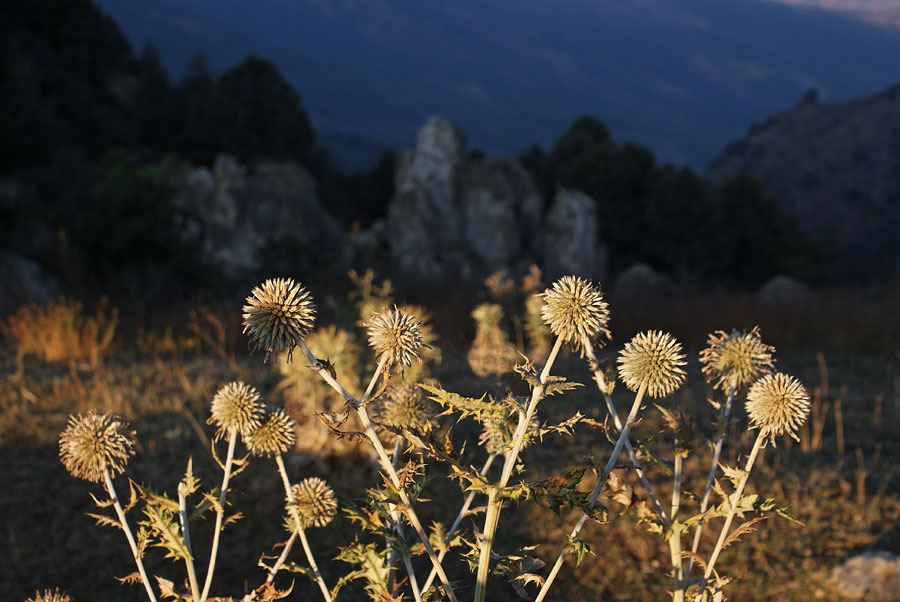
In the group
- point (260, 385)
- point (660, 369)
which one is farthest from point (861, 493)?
point (260, 385)

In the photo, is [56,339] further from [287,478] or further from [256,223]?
[287,478]

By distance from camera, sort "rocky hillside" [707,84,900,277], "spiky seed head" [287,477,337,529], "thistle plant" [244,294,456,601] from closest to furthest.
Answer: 1. "thistle plant" [244,294,456,601]
2. "spiky seed head" [287,477,337,529]
3. "rocky hillside" [707,84,900,277]

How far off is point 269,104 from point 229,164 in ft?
34.4

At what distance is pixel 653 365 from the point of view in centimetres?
161

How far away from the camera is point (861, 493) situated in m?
4.32

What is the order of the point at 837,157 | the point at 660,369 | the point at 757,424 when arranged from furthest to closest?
the point at 837,157 < the point at 757,424 < the point at 660,369

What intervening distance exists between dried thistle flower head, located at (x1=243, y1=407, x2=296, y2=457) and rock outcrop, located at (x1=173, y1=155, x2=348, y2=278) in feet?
31.6

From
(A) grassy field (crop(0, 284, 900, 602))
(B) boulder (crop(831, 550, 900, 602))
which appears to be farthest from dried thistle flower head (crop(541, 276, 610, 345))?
(B) boulder (crop(831, 550, 900, 602))

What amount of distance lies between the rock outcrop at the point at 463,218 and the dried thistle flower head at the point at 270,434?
43.2ft

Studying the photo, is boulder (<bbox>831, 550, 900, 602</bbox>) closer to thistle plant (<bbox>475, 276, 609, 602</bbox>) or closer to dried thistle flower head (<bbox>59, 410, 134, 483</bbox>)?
thistle plant (<bbox>475, 276, 609, 602</bbox>)

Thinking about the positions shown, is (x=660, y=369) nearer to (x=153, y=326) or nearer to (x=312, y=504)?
(x=312, y=504)

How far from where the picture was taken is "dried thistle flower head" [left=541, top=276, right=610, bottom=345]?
1483 mm

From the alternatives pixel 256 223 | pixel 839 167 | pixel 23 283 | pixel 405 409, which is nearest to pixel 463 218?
pixel 256 223

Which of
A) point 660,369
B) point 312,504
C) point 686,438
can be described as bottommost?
point 312,504
